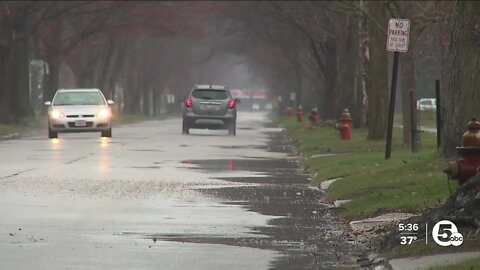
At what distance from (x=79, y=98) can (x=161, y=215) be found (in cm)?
2472

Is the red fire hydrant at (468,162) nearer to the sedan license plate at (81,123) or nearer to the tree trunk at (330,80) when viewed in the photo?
the sedan license plate at (81,123)

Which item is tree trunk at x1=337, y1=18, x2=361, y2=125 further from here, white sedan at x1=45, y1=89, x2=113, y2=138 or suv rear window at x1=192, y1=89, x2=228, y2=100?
white sedan at x1=45, y1=89, x2=113, y2=138

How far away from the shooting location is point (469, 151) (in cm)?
1305

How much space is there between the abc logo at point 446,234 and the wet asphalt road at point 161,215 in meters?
0.83

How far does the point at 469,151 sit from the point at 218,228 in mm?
2815

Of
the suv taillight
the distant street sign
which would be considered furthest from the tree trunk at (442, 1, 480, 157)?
the suv taillight

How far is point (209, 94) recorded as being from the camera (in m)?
44.7

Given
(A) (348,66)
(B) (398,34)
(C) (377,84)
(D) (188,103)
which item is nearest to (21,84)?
(D) (188,103)

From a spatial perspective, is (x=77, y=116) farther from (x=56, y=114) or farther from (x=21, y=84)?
(x=21, y=84)

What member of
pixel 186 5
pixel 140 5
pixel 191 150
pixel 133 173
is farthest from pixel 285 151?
pixel 186 5

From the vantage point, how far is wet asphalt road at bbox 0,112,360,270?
11.3 meters

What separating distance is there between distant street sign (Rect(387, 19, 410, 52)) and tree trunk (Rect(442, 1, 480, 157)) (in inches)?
116

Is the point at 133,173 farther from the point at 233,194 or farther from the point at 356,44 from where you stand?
the point at 356,44

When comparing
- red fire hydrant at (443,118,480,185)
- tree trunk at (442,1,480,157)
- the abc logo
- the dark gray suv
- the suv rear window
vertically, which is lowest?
the dark gray suv
